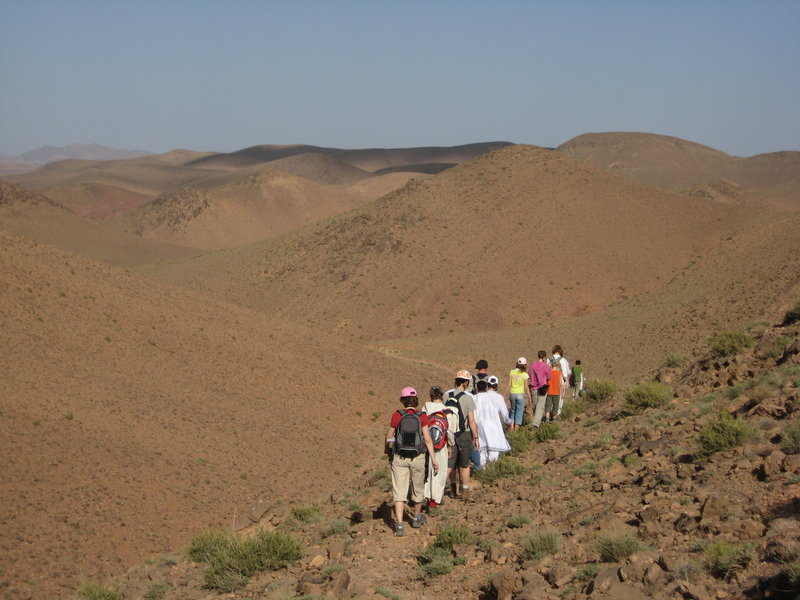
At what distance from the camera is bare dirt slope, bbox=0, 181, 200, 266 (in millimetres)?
62719

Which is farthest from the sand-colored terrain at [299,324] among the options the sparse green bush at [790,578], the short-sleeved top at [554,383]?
the sparse green bush at [790,578]

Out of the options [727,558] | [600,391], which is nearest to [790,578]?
[727,558]

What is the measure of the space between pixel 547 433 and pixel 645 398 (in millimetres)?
1677

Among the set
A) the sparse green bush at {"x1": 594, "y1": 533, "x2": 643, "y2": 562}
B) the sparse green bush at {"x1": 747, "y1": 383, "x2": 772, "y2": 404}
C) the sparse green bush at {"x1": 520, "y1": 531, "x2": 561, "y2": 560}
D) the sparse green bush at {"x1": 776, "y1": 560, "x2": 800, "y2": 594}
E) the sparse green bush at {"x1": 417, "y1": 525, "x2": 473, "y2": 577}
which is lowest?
the sparse green bush at {"x1": 417, "y1": 525, "x2": 473, "y2": 577}

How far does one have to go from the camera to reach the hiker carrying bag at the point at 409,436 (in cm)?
948

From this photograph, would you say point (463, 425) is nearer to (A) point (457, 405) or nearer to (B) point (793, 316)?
(A) point (457, 405)

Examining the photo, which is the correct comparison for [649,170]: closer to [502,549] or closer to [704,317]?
[704,317]

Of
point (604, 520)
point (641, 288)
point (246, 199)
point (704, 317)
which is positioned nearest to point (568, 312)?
point (641, 288)

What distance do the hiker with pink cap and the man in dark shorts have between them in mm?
846

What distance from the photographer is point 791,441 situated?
8.50 meters

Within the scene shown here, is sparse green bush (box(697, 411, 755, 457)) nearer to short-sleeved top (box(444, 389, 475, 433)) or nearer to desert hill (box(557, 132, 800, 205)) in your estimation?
short-sleeved top (box(444, 389, 475, 433))

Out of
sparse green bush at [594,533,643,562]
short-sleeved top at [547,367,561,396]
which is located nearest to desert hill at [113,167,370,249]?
short-sleeved top at [547,367,561,396]

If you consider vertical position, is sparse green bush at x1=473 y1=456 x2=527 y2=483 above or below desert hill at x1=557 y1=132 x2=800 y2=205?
below

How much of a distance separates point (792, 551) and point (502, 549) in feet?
10.1
